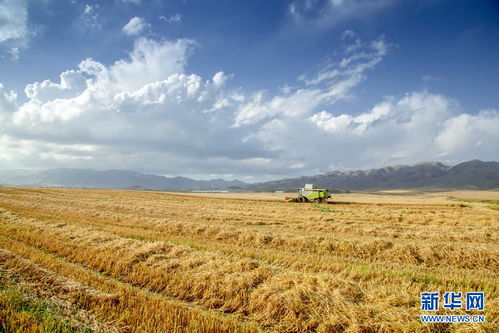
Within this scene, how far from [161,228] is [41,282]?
943 cm

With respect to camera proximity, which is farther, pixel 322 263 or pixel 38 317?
pixel 322 263

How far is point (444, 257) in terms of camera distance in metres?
10.2

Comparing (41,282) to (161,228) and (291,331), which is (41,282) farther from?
(161,228)

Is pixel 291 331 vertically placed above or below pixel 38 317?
below

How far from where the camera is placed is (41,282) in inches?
240

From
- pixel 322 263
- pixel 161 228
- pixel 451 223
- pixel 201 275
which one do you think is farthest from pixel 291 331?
pixel 451 223

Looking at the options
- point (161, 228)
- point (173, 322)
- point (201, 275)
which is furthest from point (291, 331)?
point (161, 228)

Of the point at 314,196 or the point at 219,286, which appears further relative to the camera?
the point at 314,196

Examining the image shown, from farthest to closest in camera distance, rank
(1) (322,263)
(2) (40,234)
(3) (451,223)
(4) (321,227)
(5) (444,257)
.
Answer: (3) (451,223) → (4) (321,227) → (2) (40,234) → (5) (444,257) → (1) (322,263)

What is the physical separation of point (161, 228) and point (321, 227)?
34.9 ft

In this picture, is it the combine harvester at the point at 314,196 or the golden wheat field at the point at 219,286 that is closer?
the golden wheat field at the point at 219,286

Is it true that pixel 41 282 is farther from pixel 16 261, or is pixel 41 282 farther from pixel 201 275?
pixel 201 275

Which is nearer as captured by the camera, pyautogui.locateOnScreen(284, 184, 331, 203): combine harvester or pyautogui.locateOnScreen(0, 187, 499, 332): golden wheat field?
pyautogui.locateOnScreen(0, 187, 499, 332): golden wheat field

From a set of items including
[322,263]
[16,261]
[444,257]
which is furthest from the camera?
[444,257]
